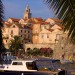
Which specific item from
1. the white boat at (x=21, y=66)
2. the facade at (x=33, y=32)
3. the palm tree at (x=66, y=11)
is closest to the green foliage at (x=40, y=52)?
the facade at (x=33, y=32)

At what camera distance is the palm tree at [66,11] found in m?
5.21

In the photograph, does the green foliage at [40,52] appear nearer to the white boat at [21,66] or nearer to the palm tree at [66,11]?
the white boat at [21,66]

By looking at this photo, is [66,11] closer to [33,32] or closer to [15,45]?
[15,45]

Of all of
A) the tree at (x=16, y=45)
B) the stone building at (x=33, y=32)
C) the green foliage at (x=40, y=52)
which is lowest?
the green foliage at (x=40, y=52)

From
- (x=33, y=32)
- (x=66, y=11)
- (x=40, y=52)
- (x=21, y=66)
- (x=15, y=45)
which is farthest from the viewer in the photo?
(x=33, y=32)

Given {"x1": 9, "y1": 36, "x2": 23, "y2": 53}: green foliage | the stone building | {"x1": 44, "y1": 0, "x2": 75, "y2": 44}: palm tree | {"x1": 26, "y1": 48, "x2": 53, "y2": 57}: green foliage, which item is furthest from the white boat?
the stone building

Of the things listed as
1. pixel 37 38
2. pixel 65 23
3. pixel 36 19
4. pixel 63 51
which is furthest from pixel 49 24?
pixel 65 23

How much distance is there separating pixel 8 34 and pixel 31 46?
71.5 ft

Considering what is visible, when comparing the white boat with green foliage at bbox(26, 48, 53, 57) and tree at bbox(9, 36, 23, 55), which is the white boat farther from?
green foliage at bbox(26, 48, 53, 57)

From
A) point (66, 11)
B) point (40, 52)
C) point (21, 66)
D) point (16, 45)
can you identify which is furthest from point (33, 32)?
point (66, 11)

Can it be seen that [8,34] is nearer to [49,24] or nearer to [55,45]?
[49,24]

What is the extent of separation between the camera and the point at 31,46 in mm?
136250

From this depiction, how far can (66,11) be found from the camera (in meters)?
5.25

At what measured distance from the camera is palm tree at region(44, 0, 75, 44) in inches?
205
